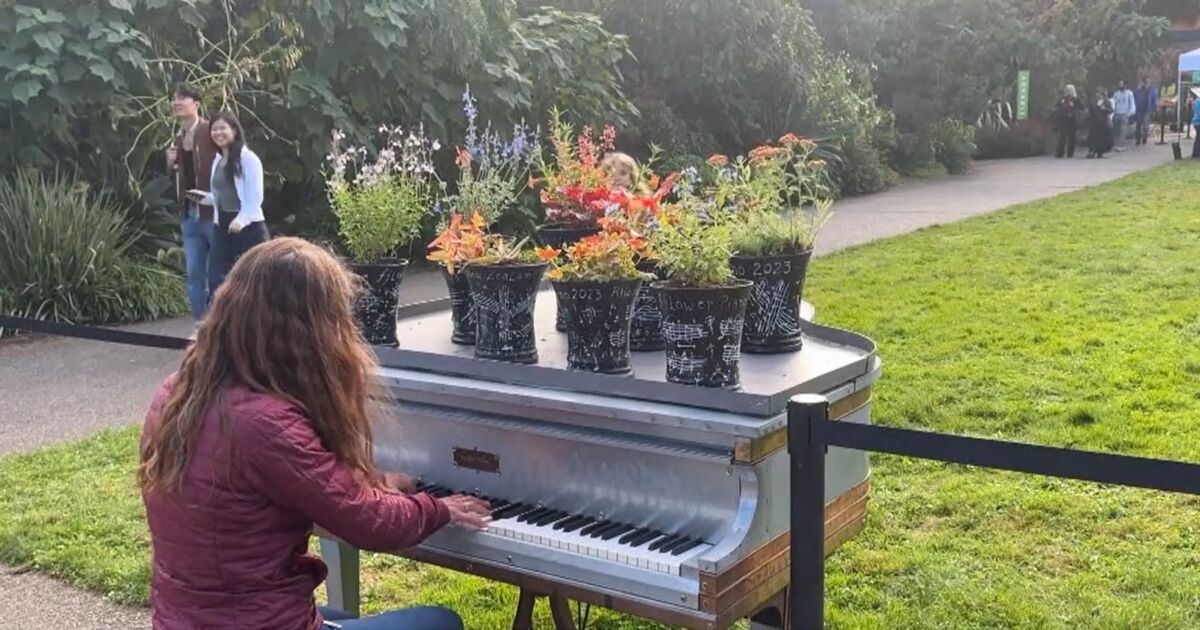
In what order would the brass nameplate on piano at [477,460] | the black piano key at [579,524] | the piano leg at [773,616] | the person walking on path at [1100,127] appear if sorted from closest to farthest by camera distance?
the black piano key at [579,524], the piano leg at [773,616], the brass nameplate on piano at [477,460], the person walking on path at [1100,127]

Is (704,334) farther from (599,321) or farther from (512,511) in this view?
(512,511)

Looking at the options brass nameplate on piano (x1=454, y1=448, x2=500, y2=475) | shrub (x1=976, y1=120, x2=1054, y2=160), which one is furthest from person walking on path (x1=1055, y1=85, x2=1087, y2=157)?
brass nameplate on piano (x1=454, y1=448, x2=500, y2=475)

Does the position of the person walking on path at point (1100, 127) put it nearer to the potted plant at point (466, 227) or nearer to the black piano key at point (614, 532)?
the potted plant at point (466, 227)

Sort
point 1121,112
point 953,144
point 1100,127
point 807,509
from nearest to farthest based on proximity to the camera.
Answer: point 807,509, point 953,144, point 1100,127, point 1121,112

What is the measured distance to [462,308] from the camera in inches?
140

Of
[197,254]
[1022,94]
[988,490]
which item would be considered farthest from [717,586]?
[1022,94]

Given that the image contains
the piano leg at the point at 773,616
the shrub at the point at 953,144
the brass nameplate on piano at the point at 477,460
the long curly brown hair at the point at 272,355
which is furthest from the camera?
the shrub at the point at 953,144

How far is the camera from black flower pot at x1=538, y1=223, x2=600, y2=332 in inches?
140

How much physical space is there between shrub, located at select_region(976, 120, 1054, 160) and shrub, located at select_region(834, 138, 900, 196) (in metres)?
9.83

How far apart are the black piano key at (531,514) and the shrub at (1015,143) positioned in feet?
92.2

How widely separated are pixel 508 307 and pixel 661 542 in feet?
2.51

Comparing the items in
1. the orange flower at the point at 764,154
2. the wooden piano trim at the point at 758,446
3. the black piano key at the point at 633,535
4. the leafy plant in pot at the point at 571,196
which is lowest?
the black piano key at the point at 633,535

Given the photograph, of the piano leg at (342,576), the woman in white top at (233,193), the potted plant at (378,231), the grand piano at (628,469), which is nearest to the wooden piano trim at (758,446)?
the grand piano at (628,469)

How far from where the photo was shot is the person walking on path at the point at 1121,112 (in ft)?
97.9
